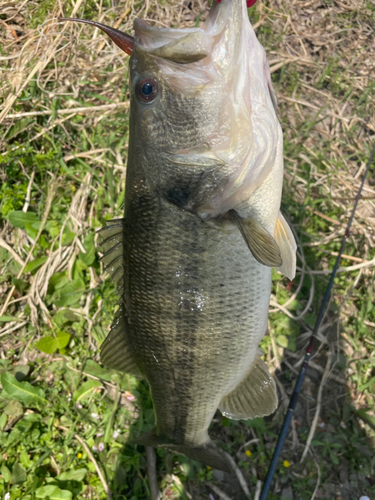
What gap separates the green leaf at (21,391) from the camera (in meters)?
2.97

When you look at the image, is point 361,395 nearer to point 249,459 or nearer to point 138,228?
point 249,459

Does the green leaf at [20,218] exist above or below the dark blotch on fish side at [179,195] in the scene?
below

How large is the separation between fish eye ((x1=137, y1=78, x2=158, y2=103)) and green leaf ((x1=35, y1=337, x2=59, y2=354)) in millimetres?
2347

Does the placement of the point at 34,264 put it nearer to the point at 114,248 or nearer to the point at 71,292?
the point at 71,292

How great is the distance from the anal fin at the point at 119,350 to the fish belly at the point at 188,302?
0.18 ft

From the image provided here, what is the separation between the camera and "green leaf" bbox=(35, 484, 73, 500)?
2744 mm

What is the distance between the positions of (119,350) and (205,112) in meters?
1.30

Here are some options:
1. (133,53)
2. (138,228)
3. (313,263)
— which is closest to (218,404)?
(138,228)

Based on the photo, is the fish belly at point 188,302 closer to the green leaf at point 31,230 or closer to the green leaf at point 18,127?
the green leaf at point 31,230

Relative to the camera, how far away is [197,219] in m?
1.61

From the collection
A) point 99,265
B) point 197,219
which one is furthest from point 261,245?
point 99,265

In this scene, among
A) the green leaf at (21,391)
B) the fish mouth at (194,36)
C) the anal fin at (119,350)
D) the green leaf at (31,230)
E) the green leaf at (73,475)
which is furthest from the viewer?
the green leaf at (31,230)

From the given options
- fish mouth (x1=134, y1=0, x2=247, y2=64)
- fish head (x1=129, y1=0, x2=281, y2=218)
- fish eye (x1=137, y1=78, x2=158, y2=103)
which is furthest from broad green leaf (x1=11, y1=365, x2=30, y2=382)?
fish mouth (x1=134, y1=0, x2=247, y2=64)

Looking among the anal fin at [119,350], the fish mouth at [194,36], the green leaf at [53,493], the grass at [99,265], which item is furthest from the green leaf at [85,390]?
the fish mouth at [194,36]
